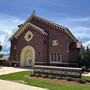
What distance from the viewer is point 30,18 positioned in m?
36.6

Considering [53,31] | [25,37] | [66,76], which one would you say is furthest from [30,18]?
[66,76]

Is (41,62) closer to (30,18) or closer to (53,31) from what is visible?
(53,31)

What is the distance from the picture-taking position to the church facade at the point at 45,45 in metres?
30.9

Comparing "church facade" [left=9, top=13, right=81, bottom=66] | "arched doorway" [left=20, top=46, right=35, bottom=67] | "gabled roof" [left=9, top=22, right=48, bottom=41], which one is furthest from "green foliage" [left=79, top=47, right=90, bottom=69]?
"arched doorway" [left=20, top=46, right=35, bottom=67]

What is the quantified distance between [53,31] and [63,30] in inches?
91.2

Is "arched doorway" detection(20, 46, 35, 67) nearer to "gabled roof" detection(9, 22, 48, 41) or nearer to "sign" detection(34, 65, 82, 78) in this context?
"gabled roof" detection(9, 22, 48, 41)

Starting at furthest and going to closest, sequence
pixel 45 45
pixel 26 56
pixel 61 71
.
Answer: pixel 26 56 → pixel 45 45 → pixel 61 71

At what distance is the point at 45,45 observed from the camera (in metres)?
32.2

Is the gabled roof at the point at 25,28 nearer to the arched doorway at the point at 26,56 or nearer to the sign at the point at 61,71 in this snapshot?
the arched doorway at the point at 26,56

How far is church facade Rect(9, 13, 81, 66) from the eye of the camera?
3086cm

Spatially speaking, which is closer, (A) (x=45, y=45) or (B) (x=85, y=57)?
(B) (x=85, y=57)

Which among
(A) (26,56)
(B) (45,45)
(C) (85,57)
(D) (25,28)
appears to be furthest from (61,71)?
(D) (25,28)

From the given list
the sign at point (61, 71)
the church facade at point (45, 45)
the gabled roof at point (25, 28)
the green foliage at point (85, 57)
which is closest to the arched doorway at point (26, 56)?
the church facade at point (45, 45)

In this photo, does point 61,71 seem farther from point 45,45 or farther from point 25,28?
point 25,28
